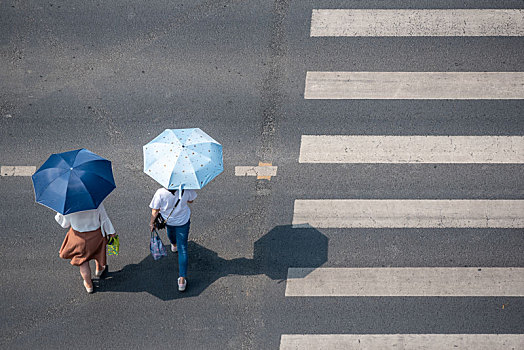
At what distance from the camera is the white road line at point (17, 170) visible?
9125mm

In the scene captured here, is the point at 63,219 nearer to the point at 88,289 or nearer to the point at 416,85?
the point at 88,289

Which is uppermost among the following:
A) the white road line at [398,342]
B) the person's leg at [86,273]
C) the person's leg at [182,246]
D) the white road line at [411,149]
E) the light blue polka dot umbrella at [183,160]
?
the light blue polka dot umbrella at [183,160]

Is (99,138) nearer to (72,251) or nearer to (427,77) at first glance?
(72,251)

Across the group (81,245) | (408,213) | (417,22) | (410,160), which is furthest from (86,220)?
(417,22)

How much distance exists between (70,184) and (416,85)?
5.55m

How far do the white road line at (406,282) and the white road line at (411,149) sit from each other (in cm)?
168

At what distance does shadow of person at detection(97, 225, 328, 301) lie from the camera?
27.6ft

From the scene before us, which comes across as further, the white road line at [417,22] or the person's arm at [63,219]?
the white road line at [417,22]

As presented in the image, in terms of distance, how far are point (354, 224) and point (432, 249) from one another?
3.62 feet

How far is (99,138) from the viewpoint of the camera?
9414 millimetres

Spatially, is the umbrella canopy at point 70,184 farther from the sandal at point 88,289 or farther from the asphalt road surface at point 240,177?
the asphalt road surface at point 240,177

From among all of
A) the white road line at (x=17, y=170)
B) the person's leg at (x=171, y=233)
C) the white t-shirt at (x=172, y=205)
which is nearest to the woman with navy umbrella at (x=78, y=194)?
the white t-shirt at (x=172, y=205)

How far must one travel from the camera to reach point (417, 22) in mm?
10344

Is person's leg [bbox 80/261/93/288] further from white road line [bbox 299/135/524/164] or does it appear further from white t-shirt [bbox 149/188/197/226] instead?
white road line [bbox 299/135/524/164]
